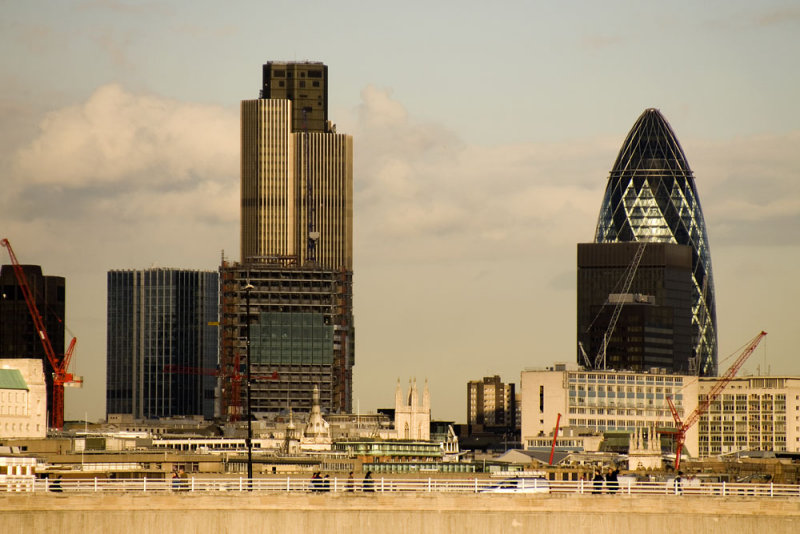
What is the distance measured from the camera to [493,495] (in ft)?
371

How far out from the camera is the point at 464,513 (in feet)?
369

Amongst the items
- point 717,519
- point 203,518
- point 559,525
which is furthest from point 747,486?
point 203,518

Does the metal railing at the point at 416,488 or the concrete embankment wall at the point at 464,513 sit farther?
the metal railing at the point at 416,488

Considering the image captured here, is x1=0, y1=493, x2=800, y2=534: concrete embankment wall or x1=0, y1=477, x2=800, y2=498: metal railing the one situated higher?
x1=0, y1=477, x2=800, y2=498: metal railing

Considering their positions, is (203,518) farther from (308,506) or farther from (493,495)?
(493,495)

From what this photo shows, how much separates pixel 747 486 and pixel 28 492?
4019 centimetres

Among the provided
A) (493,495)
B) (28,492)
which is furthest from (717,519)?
(28,492)

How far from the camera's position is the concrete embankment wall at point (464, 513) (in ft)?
365

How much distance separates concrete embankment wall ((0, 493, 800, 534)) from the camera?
111 meters

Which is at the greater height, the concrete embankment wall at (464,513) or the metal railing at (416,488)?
the metal railing at (416,488)

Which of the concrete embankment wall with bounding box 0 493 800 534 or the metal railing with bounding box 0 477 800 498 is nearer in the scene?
the concrete embankment wall with bounding box 0 493 800 534

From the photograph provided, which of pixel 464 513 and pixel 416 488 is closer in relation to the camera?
pixel 464 513

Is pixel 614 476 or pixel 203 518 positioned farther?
pixel 614 476

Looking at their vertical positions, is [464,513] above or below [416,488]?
below
